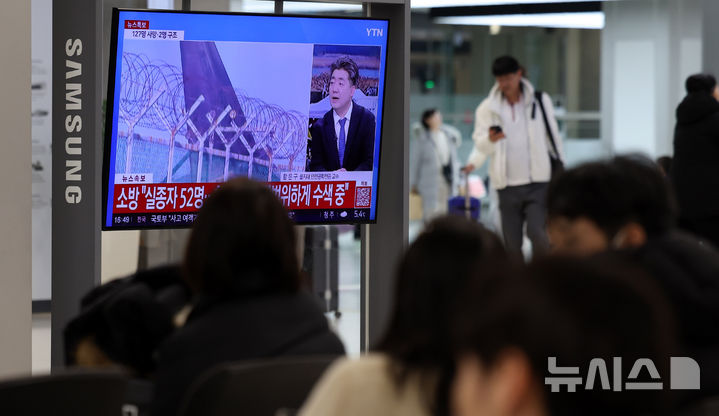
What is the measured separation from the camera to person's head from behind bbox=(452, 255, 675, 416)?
118cm

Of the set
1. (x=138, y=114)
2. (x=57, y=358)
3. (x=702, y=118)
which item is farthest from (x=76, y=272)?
(x=702, y=118)

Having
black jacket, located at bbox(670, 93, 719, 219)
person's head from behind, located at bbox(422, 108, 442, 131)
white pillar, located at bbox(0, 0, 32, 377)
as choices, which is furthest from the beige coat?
person's head from behind, located at bbox(422, 108, 442, 131)

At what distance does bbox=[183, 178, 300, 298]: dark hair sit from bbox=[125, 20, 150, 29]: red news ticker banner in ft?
7.00

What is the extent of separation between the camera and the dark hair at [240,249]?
8.11ft

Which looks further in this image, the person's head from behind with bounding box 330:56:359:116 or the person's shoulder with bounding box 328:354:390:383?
the person's head from behind with bounding box 330:56:359:116

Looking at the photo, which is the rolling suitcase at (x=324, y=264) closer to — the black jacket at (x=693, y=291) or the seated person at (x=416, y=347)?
the black jacket at (x=693, y=291)

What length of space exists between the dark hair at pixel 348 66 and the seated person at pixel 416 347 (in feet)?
9.70

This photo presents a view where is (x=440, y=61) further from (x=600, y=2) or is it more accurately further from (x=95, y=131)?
(x=95, y=131)

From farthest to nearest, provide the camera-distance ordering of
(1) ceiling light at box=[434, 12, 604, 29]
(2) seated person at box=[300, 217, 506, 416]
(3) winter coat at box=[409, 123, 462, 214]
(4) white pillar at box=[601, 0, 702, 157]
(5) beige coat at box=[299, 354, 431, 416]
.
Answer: (1) ceiling light at box=[434, 12, 604, 29] < (4) white pillar at box=[601, 0, 702, 157] < (3) winter coat at box=[409, 123, 462, 214] < (5) beige coat at box=[299, 354, 431, 416] < (2) seated person at box=[300, 217, 506, 416]

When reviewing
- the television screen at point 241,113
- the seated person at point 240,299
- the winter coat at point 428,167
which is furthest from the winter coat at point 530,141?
the seated person at point 240,299

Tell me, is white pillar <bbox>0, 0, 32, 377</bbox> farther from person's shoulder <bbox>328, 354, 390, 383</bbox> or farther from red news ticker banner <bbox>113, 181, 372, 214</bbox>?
person's shoulder <bbox>328, 354, 390, 383</bbox>

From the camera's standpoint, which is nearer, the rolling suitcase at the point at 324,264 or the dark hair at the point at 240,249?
the dark hair at the point at 240,249

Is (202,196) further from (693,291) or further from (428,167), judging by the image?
(428,167)

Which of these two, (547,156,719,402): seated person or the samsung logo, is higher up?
the samsung logo
